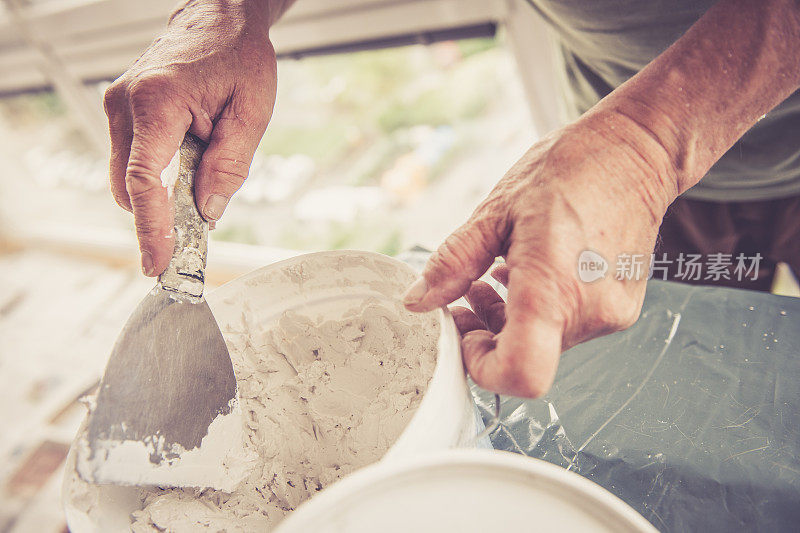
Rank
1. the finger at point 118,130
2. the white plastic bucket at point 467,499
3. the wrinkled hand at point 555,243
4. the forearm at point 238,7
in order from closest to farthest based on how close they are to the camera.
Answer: the white plastic bucket at point 467,499
the wrinkled hand at point 555,243
the finger at point 118,130
the forearm at point 238,7

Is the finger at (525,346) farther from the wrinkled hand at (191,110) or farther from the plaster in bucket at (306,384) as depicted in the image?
the wrinkled hand at (191,110)

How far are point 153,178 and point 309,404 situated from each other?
36 cm

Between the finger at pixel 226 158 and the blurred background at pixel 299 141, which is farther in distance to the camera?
the blurred background at pixel 299 141

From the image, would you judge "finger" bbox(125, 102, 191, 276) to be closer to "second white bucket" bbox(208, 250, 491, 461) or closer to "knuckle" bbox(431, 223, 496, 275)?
"second white bucket" bbox(208, 250, 491, 461)

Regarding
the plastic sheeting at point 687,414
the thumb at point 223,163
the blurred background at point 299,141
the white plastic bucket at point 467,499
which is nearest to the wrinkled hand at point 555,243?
the white plastic bucket at point 467,499

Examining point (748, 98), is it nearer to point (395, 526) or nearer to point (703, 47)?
point (703, 47)

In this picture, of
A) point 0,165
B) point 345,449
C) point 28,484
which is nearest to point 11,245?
point 0,165

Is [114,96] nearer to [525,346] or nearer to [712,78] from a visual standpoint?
[525,346]

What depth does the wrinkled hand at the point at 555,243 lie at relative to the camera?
44cm

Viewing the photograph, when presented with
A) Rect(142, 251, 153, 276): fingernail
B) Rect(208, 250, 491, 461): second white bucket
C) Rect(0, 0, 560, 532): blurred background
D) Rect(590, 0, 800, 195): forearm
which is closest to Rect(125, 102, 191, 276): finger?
Rect(142, 251, 153, 276): fingernail

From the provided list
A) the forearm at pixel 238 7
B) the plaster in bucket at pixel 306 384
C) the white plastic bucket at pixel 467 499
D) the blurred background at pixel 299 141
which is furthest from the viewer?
the blurred background at pixel 299 141

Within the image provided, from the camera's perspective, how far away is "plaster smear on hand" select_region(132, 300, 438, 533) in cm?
57

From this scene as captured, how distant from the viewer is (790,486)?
0.56 meters

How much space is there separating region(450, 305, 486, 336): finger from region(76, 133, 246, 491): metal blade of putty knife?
1.05 ft
